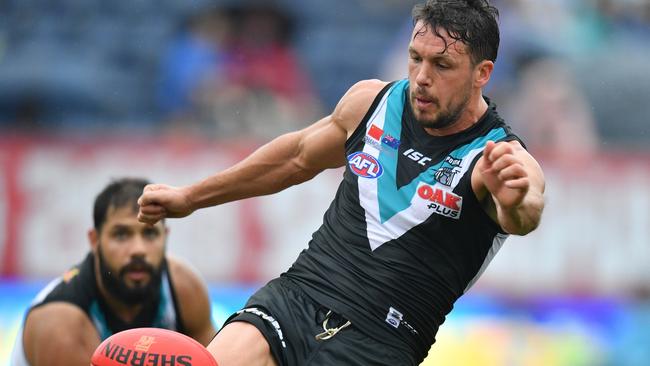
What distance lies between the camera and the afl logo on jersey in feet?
18.9

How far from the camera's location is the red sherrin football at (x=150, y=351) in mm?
5082

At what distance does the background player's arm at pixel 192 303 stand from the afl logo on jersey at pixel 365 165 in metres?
1.98

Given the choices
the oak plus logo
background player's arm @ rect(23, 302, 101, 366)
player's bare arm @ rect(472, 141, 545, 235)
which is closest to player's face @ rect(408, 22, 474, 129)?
the oak plus logo

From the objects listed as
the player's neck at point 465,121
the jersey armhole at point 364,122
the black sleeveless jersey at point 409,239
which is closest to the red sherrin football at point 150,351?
the black sleeveless jersey at point 409,239

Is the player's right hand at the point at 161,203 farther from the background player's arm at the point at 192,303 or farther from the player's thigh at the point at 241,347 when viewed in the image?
the background player's arm at the point at 192,303

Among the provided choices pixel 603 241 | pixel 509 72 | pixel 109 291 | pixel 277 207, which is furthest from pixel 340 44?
pixel 109 291

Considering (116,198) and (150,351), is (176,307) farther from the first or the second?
(150,351)

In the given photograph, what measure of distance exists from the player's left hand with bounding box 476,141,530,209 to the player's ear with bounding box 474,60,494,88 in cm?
63

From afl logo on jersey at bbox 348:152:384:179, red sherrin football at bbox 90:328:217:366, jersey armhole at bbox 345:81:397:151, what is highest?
jersey armhole at bbox 345:81:397:151

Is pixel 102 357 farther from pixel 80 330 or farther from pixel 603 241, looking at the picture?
pixel 603 241

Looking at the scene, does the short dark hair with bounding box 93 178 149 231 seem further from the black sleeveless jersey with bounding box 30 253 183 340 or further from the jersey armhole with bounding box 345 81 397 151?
the jersey armhole with bounding box 345 81 397 151

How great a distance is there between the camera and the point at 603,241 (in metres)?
12.1

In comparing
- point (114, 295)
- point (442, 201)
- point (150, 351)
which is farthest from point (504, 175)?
point (114, 295)

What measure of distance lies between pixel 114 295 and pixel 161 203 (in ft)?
4.60
